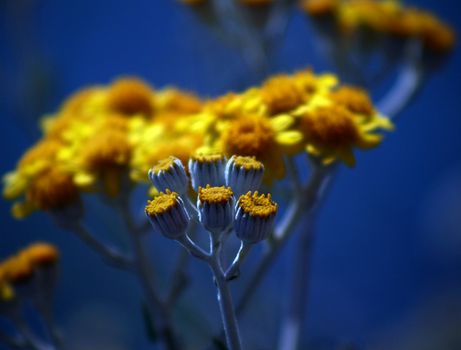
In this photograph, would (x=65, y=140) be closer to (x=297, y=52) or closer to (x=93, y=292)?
(x=297, y=52)

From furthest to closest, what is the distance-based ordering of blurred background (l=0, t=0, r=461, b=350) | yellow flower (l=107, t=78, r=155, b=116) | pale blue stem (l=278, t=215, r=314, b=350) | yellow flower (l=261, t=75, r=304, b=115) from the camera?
1. blurred background (l=0, t=0, r=461, b=350)
2. yellow flower (l=107, t=78, r=155, b=116)
3. pale blue stem (l=278, t=215, r=314, b=350)
4. yellow flower (l=261, t=75, r=304, b=115)

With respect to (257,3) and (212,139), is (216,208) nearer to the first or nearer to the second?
(212,139)

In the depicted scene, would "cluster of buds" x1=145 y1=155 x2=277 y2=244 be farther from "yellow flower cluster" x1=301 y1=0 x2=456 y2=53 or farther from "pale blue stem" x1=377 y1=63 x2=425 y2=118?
"yellow flower cluster" x1=301 y1=0 x2=456 y2=53

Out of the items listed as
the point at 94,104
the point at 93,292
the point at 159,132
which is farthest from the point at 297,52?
the point at 93,292

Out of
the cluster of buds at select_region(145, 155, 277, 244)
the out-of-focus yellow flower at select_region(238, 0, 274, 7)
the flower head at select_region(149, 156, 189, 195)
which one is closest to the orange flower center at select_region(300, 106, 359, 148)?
the cluster of buds at select_region(145, 155, 277, 244)

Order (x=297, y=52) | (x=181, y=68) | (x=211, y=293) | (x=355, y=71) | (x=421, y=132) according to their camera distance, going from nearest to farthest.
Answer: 1. (x=355, y=71)
2. (x=211, y=293)
3. (x=297, y=52)
4. (x=181, y=68)
5. (x=421, y=132)

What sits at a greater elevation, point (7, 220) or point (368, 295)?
point (7, 220)

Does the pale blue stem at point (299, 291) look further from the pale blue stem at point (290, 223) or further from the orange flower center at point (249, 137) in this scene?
the orange flower center at point (249, 137)
